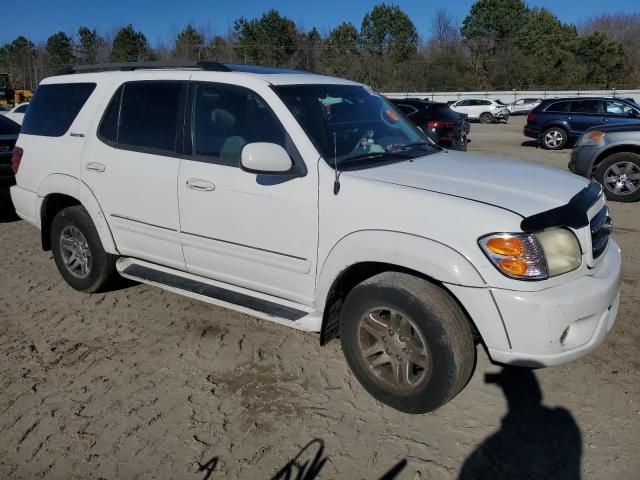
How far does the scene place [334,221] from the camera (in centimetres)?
328

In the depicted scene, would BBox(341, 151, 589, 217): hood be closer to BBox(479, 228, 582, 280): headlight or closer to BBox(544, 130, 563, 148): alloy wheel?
BBox(479, 228, 582, 280): headlight

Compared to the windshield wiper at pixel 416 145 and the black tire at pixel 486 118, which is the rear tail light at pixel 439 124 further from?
the black tire at pixel 486 118

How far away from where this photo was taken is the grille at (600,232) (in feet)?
10.4

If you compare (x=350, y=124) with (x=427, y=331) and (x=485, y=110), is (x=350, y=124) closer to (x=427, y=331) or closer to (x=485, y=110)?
(x=427, y=331)

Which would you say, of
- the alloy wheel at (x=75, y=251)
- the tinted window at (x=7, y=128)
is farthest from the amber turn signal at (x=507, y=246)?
the tinted window at (x=7, y=128)

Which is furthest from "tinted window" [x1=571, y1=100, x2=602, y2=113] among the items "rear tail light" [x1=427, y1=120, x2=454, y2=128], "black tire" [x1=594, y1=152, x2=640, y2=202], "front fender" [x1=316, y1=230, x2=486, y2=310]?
"front fender" [x1=316, y1=230, x2=486, y2=310]

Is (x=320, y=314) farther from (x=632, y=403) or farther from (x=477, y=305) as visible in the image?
(x=632, y=403)

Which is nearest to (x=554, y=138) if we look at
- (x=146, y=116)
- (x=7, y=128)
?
(x=7, y=128)

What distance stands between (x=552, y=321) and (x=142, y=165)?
9.77ft

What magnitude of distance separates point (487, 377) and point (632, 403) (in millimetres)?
817

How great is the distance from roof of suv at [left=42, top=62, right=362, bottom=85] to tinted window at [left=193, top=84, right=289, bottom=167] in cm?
14

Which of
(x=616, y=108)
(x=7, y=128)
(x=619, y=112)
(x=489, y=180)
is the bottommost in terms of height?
(x=619, y=112)

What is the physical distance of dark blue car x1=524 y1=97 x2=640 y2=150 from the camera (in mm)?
17703

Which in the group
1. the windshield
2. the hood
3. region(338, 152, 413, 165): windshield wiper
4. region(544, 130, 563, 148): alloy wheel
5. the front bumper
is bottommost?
region(544, 130, 563, 148): alloy wheel
